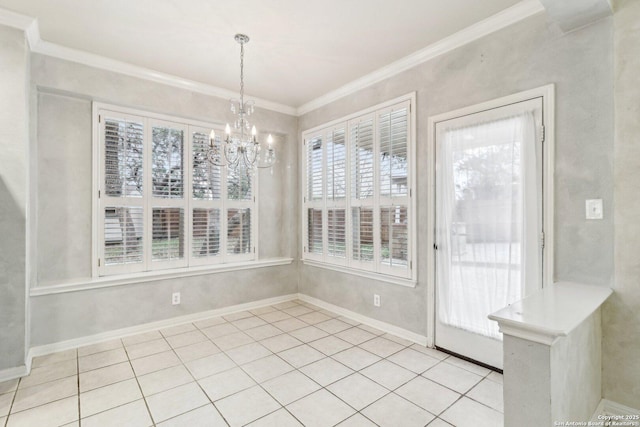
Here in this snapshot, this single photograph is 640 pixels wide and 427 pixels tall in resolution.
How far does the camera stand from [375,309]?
354cm

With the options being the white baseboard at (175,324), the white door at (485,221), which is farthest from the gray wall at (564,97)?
the white baseboard at (175,324)

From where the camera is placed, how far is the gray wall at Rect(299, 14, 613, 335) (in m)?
2.01

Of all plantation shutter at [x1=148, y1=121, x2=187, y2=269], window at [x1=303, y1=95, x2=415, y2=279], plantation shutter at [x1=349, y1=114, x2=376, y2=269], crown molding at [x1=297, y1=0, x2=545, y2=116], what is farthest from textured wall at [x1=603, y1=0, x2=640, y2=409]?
plantation shutter at [x1=148, y1=121, x2=187, y2=269]

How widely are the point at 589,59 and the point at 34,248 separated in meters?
4.75

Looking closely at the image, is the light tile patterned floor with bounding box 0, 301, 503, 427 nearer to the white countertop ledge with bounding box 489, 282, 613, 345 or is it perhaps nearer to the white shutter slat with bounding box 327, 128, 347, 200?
the white countertop ledge with bounding box 489, 282, 613, 345

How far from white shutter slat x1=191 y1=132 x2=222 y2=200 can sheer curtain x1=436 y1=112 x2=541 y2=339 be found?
269cm

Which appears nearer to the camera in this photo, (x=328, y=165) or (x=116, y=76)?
(x=116, y=76)

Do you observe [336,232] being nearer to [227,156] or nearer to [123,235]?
[227,156]

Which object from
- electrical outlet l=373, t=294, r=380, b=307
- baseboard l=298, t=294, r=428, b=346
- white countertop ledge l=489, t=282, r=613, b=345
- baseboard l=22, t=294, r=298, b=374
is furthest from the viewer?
electrical outlet l=373, t=294, r=380, b=307

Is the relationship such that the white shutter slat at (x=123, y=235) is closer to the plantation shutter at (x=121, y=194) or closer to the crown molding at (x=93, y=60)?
the plantation shutter at (x=121, y=194)

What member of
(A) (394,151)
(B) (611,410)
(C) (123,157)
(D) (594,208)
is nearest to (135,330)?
(C) (123,157)

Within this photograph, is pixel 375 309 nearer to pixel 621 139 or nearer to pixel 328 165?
pixel 328 165

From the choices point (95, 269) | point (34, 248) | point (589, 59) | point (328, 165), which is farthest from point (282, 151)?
point (589, 59)

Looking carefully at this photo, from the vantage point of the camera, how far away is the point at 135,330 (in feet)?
11.1
